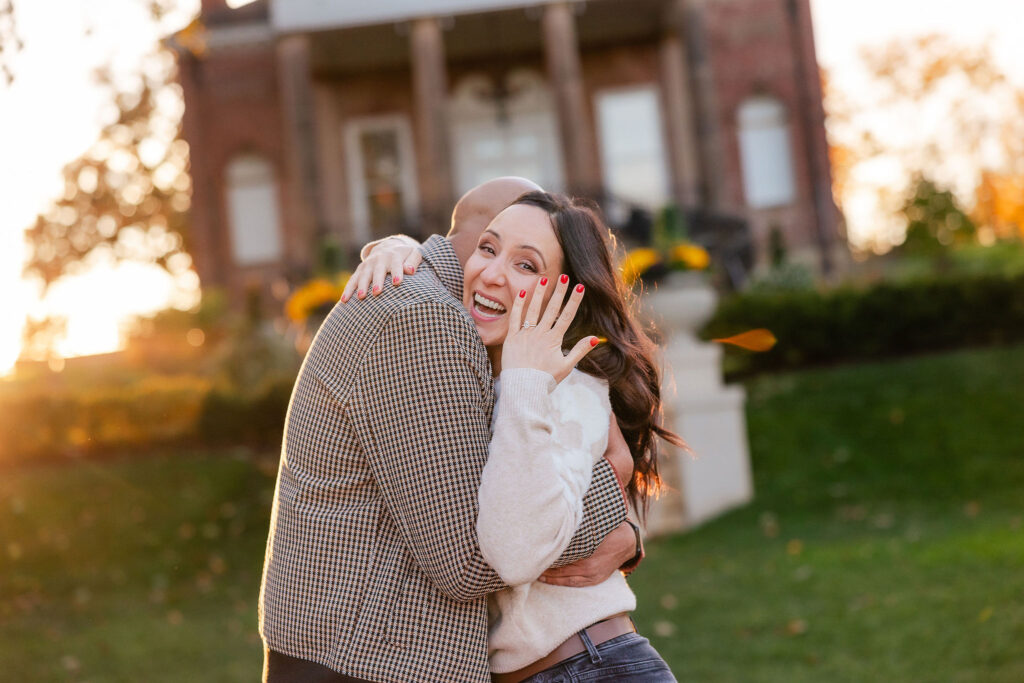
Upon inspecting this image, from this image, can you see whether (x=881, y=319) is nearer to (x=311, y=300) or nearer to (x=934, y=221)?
(x=311, y=300)

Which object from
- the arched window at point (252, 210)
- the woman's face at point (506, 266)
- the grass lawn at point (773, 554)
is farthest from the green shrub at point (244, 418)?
the arched window at point (252, 210)

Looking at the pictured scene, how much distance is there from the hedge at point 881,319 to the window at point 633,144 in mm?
9616

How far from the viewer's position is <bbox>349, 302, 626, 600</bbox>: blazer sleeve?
85.4 inches

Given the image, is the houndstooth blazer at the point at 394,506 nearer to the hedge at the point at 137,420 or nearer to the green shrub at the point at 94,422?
the hedge at the point at 137,420

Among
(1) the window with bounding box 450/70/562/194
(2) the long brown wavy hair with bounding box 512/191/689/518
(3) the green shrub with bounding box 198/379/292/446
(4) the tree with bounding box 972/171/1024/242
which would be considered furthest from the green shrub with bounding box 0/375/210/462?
(4) the tree with bounding box 972/171/1024/242

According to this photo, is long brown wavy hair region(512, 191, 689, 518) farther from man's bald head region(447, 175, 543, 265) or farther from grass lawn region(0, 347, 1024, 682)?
grass lawn region(0, 347, 1024, 682)

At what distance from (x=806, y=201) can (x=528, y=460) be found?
20.2m

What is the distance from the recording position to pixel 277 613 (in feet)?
7.79

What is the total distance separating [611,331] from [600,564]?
63cm

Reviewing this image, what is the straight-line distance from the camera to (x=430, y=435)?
7.19ft

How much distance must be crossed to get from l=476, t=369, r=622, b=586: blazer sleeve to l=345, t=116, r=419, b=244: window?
783 inches

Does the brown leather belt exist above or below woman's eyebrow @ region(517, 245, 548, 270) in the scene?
below

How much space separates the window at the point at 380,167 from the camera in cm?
2200

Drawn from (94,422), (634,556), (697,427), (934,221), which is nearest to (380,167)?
(934,221)
